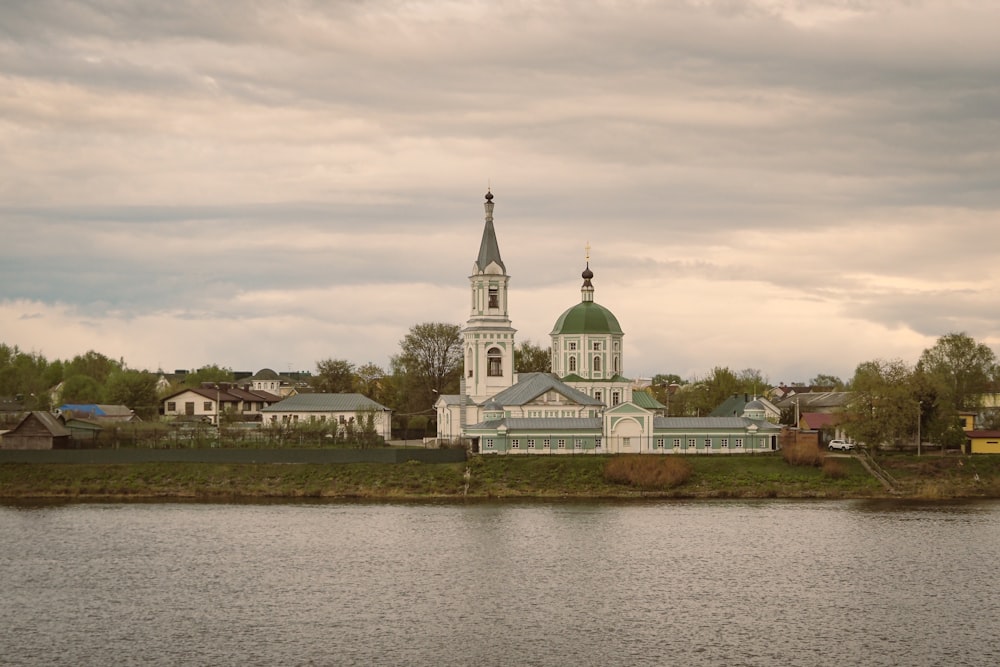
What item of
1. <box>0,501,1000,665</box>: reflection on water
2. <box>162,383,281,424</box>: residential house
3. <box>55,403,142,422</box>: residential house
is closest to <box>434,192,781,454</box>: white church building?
<box>0,501,1000,665</box>: reflection on water

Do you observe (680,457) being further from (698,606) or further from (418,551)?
(698,606)

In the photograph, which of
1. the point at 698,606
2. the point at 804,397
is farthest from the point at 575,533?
the point at 804,397

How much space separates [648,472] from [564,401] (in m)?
15.4

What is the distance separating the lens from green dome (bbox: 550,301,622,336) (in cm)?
9975

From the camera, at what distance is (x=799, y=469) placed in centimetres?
7712

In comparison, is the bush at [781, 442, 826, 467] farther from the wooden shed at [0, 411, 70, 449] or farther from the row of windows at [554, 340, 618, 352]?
the wooden shed at [0, 411, 70, 449]

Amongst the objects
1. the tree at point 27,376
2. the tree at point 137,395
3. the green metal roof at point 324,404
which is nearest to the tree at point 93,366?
the tree at point 27,376

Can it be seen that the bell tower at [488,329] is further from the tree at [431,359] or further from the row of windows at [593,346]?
the tree at [431,359]

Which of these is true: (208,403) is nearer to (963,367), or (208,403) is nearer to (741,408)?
(741,408)

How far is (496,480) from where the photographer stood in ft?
248

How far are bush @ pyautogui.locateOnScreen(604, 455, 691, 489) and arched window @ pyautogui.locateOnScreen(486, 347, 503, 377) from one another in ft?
68.4

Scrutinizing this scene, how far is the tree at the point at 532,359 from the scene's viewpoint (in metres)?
124

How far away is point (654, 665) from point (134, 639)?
14735 mm

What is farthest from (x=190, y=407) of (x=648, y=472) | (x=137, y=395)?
(x=648, y=472)
